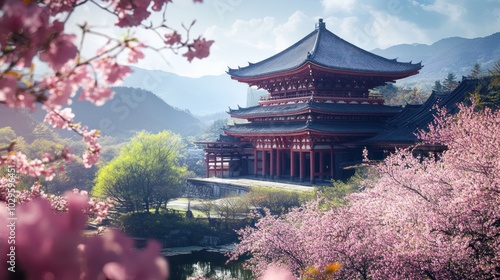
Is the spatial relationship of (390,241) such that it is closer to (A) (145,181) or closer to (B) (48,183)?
(A) (145,181)

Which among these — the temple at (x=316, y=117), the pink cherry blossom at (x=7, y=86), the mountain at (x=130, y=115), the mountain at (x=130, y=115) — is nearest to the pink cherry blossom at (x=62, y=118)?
the pink cherry blossom at (x=7, y=86)

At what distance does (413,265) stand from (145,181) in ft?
58.6

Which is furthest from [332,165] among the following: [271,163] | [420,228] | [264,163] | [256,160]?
[420,228]

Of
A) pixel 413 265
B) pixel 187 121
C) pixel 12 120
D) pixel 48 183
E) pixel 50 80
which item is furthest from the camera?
pixel 187 121

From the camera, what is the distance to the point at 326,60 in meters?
23.5

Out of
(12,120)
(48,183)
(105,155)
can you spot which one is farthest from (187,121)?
(48,183)

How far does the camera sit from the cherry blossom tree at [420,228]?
671cm

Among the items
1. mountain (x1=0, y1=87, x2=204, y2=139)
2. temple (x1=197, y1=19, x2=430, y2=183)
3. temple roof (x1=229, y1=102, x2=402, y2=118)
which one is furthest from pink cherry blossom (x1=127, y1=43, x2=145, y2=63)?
mountain (x1=0, y1=87, x2=204, y2=139)

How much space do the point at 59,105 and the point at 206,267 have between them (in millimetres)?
15272

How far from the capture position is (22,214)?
0.74 meters

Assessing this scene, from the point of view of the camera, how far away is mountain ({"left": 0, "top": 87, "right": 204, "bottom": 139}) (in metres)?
74.5

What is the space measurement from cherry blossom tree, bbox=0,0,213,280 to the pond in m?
12.1

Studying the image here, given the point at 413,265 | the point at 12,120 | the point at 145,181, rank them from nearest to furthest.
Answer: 1. the point at 413,265
2. the point at 145,181
3. the point at 12,120

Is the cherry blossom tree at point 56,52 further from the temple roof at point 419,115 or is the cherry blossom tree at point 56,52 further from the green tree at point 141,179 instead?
the green tree at point 141,179
